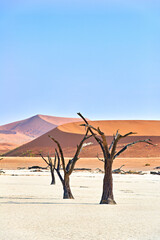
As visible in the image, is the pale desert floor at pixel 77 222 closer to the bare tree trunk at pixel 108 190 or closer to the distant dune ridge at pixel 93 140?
the bare tree trunk at pixel 108 190

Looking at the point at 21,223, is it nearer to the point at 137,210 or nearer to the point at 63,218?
the point at 63,218

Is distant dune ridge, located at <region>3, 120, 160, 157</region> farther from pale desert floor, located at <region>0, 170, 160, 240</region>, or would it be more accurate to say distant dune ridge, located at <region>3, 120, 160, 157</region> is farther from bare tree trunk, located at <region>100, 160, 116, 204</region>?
pale desert floor, located at <region>0, 170, 160, 240</region>

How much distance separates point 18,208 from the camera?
11.6 m

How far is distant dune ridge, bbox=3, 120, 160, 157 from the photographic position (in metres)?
81.1

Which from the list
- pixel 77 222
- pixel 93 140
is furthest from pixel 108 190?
pixel 93 140

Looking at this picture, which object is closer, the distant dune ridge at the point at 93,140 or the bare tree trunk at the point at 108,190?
the bare tree trunk at the point at 108,190

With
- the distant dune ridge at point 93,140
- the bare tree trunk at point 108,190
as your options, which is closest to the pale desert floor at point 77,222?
the bare tree trunk at point 108,190

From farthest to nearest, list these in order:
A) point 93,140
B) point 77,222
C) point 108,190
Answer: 1. point 93,140
2. point 108,190
3. point 77,222

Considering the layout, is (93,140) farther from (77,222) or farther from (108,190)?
(77,222)

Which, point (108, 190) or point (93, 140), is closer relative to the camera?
point (108, 190)

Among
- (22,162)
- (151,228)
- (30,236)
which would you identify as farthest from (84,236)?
(22,162)

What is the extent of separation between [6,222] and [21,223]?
336 millimetres

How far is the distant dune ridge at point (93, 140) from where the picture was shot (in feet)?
266

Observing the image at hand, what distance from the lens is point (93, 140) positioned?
95312 mm
